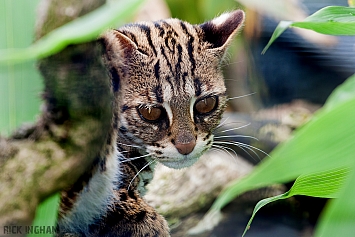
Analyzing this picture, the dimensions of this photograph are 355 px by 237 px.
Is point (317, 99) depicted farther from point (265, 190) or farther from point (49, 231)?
point (49, 231)

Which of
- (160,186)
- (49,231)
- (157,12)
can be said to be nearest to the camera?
(49,231)

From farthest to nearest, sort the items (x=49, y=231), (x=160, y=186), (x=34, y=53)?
1. (x=160, y=186)
2. (x=49, y=231)
3. (x=34, y=53)

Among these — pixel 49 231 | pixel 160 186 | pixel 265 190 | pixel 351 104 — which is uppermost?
pixel 351 104

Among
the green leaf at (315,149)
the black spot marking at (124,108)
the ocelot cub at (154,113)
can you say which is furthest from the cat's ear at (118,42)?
the green leaf at (315,149)

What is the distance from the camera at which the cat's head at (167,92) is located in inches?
40.4

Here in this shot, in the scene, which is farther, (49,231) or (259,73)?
(259,73)

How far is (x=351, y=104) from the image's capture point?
546 millimetres

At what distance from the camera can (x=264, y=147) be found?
196 cm

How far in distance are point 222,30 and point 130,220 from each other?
0.50m

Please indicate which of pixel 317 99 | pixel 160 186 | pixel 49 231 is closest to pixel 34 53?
pixel 49 231

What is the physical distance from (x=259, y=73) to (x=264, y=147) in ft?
1.48

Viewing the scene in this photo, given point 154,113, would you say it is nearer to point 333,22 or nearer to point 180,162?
point 180,162

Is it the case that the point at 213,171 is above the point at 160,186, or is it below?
below

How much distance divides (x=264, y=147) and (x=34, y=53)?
1.61 m
